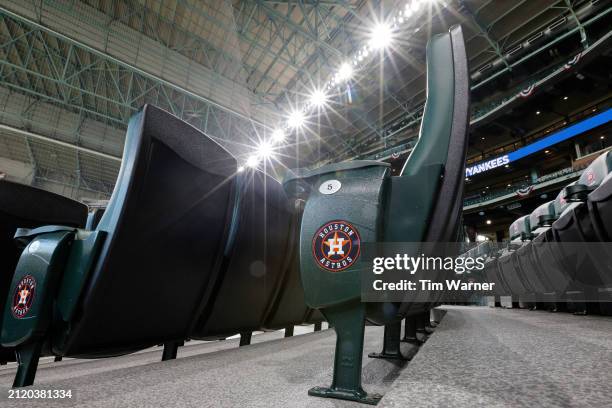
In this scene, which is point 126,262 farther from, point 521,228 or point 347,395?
point 521,228

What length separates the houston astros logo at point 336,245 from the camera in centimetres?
63

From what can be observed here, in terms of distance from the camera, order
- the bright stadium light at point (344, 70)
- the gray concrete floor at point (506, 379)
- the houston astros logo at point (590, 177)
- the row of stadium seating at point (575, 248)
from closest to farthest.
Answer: the gray concrete floor at point (506, 379), the row of stadium seating at point (575, 248), the houston astros logo at point (590, 177), the bright stadium light at point (344, 70)

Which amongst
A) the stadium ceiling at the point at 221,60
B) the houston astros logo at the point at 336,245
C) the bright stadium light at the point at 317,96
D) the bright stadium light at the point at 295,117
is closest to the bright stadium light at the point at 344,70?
the stadium ceiling at the point at 221,60

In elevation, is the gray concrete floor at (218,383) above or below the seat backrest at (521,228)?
below

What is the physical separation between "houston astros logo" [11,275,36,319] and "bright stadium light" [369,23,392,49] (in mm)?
10635

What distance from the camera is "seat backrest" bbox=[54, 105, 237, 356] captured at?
2.50 ft

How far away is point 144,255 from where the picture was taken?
0.83 meters

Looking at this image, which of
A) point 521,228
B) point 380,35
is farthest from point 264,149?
point 521,228

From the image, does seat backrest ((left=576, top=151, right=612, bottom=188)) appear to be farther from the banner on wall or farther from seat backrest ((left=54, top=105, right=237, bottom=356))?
the banner on wall

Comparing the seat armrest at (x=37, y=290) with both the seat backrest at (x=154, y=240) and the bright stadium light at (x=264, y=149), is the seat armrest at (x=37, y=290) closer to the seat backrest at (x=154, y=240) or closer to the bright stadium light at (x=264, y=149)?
the seat backrest at (x=154, y=240)

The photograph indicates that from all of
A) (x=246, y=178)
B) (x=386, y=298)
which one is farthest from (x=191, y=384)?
(x=246, y=178)

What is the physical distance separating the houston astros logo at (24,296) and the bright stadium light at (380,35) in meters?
10.6

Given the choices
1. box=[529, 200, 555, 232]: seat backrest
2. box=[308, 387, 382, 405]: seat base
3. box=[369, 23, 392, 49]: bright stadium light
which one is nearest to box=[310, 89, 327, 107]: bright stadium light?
box=[369, 23, 392, 49]: bright stadium light

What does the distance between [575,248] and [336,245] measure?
242cm
